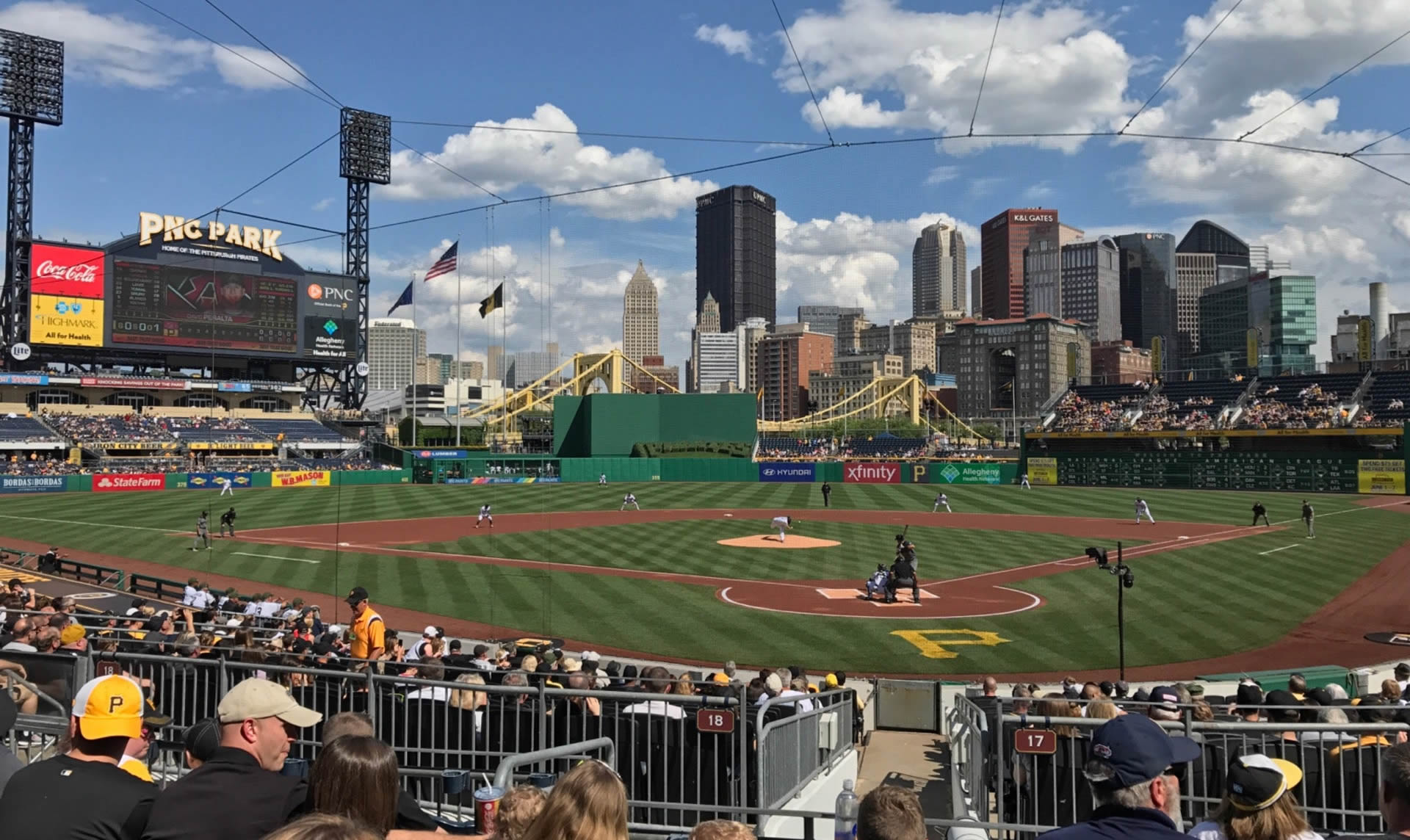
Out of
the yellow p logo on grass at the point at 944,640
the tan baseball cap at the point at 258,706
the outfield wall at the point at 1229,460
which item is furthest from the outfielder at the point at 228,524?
the outfield wall at the point at 1229,460

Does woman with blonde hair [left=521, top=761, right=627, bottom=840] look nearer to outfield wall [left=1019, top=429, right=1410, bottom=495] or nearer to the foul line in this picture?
the foul line

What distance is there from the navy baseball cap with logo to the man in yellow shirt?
918 centimetres

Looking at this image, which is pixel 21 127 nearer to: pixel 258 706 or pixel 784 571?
pixel 784 571

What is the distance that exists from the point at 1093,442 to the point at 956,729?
68.8 m

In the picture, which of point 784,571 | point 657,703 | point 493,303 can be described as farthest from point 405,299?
point 657,703

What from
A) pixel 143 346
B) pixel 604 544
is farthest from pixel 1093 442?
pixel 143 346

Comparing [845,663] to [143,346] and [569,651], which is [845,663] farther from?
[143,346]

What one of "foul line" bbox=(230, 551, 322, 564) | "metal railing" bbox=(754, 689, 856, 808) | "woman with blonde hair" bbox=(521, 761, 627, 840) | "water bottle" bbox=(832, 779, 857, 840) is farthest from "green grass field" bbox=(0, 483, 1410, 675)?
"woman with blonde hair" bbox=(521, 761, 627, 840)

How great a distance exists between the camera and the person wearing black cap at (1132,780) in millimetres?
3564

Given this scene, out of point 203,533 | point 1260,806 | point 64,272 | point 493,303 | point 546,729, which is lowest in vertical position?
point 203,533

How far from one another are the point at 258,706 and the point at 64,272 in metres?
87.9

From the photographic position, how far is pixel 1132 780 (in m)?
3.69

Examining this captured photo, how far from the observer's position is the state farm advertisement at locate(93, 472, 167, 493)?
62094mm

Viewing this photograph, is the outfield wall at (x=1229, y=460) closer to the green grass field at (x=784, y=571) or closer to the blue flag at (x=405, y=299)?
the green grass field at (x=784, y=571)
